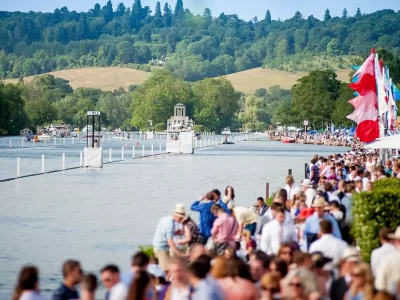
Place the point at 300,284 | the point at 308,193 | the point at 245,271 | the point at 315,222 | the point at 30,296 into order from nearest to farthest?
the point at 300,284 → the point at 30,296 → the point at 245,271 → the point at 315,222 → the point at 308,193

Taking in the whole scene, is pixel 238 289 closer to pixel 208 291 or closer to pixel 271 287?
pixel 271 287

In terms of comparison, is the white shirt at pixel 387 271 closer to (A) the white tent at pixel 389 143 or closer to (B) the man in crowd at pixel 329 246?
(B) the man in crowd at pixel 329 246

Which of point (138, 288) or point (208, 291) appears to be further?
point (138, 288)

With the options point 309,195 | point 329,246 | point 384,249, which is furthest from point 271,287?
point 309,195

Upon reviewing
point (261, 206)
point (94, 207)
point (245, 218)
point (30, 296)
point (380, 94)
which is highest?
point (380, 94)

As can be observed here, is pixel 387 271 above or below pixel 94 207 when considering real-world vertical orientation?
above

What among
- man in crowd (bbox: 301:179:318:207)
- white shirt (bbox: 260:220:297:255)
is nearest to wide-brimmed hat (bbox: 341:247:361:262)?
white shirt (bbox: 260:220:297:255)

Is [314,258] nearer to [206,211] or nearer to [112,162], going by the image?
[206,211]

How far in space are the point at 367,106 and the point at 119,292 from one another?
32014mm

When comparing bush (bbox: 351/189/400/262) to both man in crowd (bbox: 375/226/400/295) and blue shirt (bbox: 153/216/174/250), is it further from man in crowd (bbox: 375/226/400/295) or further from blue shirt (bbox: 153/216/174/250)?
man in crowd (bbox: 375/226/400/295)

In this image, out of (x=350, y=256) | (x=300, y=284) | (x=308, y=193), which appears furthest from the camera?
(x=308, y=193)

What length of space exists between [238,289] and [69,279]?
2256 millimetres

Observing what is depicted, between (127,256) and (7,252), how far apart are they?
309cm

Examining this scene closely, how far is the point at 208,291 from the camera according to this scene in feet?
38.7
